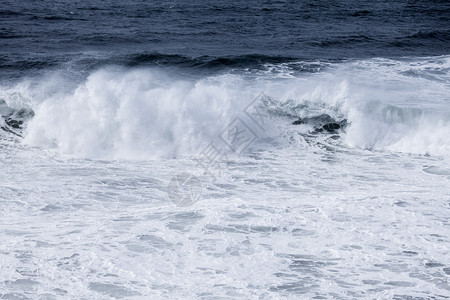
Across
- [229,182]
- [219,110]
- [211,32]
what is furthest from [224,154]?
[211,32]

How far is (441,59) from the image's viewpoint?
57.4ft

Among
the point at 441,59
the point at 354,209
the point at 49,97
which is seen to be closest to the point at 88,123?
the point at 49,97

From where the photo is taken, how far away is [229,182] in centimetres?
1097

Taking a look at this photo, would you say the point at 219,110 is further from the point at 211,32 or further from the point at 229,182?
the point at 211,32

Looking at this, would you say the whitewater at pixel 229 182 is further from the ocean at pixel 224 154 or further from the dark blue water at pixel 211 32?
the dark blue water at pixel 211 32

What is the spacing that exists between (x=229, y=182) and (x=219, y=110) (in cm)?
317

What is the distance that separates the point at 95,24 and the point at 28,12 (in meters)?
3.18

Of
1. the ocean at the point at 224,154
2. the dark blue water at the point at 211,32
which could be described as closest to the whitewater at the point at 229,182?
the ocean at the point at 224,154

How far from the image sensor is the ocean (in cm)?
800

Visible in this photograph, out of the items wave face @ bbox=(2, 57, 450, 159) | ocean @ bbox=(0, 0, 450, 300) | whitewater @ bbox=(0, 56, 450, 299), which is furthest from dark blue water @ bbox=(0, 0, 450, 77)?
wave face @ bbox=(2, 57, 450, 159)

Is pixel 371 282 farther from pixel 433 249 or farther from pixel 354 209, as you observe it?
pixel 354 209

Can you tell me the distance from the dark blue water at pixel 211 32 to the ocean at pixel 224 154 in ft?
0.34

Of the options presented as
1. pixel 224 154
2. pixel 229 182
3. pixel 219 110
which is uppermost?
pixel 219 110

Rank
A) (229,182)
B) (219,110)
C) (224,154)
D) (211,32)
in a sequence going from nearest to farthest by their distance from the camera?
1. (229,182)
2. (224,154)
3. (219,110)
4. (211,32)
